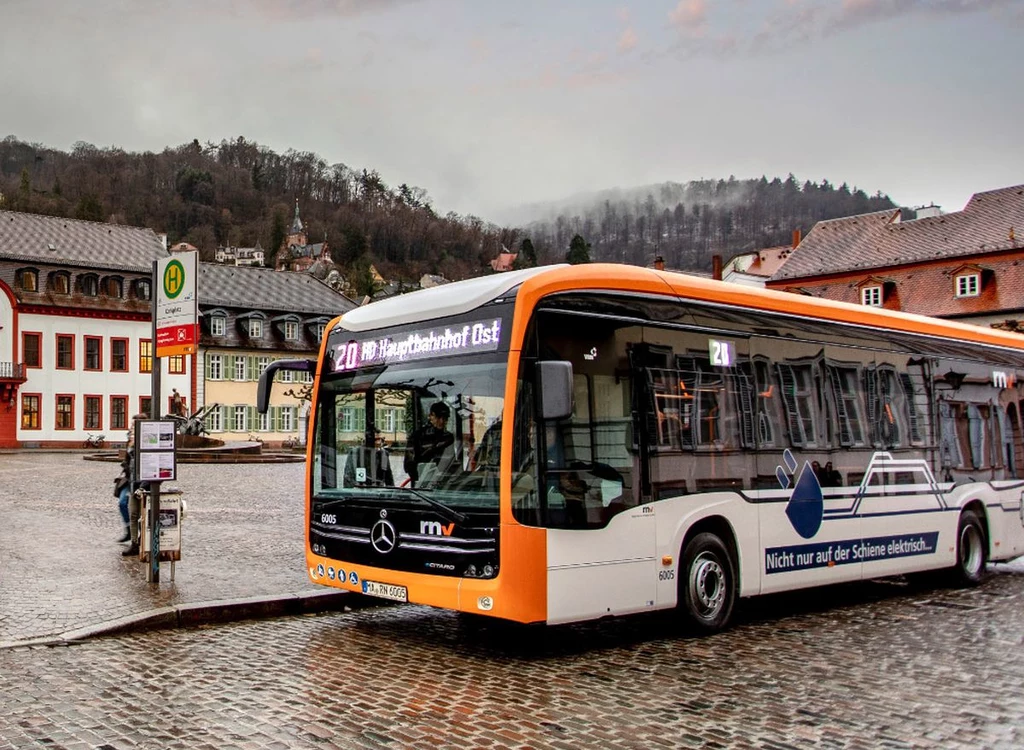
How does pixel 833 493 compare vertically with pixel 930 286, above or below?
below

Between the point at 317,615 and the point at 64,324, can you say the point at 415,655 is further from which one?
the point at 64,324

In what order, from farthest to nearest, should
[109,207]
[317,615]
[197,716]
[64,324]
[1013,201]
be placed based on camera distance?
[109,207]
[64,324]
[1013,201]
[317,615]
[197,716]

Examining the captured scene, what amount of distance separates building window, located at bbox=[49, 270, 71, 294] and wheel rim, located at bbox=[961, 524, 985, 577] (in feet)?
191

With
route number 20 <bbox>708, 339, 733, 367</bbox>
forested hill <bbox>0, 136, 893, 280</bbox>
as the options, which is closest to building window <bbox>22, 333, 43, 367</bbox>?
forested hill <bbox>0, 136, 893, 280</bbox>

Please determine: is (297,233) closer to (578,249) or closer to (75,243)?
(578,249)

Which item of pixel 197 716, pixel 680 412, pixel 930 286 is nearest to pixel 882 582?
pixel 680 412

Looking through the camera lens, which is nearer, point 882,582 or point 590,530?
point 590,530

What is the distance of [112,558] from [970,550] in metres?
10.5

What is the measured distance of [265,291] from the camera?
7212cm

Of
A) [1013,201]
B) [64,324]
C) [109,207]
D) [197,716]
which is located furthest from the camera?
[109,207]

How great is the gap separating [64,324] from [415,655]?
59090mm

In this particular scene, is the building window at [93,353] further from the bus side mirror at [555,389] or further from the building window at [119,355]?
the bus side mirror at [555,389]

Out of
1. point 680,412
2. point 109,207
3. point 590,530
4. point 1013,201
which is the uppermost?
point 109,207

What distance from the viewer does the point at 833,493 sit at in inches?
442
